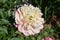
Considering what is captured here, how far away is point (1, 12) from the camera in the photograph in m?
1.66

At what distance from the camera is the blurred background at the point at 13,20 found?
152 cm

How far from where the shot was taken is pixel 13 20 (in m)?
1.54

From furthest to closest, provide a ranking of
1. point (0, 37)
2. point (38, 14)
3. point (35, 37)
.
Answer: point (35, 37) < point (38, 14) < point (0, 37)

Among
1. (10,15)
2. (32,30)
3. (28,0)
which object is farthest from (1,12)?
(28,0)

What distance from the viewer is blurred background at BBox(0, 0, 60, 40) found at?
5.00ft

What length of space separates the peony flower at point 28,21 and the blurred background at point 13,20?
0.16ft

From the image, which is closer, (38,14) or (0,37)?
(0,37)

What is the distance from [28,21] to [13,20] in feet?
0.30

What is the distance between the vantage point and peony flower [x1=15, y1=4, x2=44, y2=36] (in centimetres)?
150

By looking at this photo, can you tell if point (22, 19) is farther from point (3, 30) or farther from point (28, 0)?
point (28, 0)

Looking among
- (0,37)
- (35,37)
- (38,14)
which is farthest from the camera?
(35,37)

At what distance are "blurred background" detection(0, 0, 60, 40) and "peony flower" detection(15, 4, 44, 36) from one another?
5cm

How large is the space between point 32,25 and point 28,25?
1.0 inches

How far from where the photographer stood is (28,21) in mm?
1547
